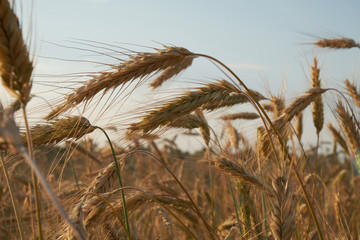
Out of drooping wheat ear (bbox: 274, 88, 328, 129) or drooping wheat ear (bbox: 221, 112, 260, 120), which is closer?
drooping wheat ear (bbox: 274, 88, 328, 129)

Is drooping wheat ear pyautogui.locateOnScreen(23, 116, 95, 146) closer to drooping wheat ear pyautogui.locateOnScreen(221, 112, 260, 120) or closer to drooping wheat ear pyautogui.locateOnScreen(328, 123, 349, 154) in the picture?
drooping wheat ear pyautogui.locateOnScreen(221, 112, 260, 120)

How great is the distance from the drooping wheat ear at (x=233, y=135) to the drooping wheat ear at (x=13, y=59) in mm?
2321

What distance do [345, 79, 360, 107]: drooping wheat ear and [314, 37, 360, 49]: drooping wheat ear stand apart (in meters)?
0.38

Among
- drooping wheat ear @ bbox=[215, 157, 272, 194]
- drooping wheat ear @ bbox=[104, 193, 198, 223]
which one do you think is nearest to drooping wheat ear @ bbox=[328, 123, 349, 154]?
drooping wheat ear @ bbox=[104, 193, 198, 223]

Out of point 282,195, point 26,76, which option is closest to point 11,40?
point 26,76

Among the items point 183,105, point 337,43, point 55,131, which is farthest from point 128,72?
point 337,43

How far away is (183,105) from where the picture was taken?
1944mm

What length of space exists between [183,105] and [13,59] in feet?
3.06

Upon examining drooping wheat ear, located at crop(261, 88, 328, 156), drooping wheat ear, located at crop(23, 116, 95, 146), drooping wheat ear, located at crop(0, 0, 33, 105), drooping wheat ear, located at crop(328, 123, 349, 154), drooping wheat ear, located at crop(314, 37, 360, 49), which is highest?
drooping wheat ear, located at crop(314, 37, 360, 49)

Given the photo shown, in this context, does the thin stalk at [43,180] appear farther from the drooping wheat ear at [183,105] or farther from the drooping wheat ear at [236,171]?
the drooping wheat ear at [236,171]

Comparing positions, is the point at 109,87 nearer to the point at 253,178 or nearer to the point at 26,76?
the point at 26,76

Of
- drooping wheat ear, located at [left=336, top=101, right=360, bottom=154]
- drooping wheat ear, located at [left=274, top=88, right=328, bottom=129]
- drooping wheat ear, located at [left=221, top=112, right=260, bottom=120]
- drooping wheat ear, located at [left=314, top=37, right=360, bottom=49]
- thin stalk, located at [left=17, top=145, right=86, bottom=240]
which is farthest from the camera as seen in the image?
drooping wheat ear, located at [left=221, top=112, right=260, bottom=120]

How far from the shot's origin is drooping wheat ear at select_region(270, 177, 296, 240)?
5.37ft

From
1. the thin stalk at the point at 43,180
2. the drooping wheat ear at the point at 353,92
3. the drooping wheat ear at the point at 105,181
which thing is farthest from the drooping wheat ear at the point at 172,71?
the thin stalk at the point at 43,180
